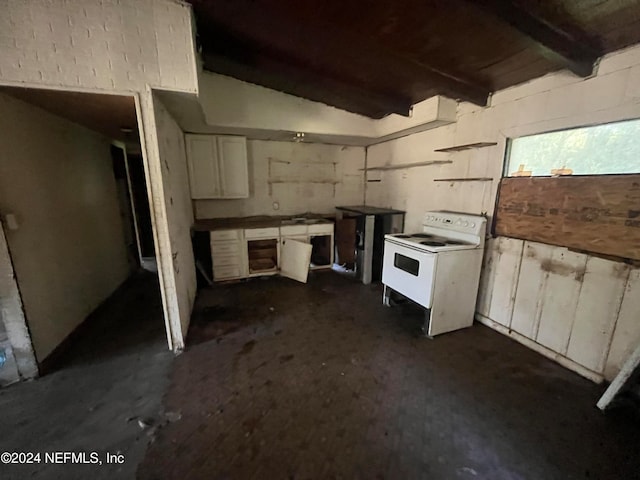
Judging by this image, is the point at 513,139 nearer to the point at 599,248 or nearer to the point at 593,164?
the point at 593,164

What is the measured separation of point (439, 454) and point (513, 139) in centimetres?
263

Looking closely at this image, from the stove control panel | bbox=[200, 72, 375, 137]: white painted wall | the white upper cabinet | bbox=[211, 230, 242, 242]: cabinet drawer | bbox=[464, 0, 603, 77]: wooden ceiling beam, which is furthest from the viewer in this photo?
the white upper cabinet

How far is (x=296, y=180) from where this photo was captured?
4.65 meters

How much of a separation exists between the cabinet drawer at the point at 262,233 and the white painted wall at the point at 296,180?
0.81 metres

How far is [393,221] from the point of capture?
404cm

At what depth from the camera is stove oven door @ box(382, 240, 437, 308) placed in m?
2.40

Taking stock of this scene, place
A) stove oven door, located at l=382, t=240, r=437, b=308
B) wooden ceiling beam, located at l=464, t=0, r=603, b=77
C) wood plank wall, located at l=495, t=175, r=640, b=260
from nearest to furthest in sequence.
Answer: wooden ceiling beam, located at l=464, t=0, r=603, b=77, wood plank wall, located at l=495, t=175, r=640, b=260, stove oven door, located at l=382, t=240, r=437, b=308

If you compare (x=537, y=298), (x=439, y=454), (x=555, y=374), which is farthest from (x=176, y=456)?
(x=537, y=298)

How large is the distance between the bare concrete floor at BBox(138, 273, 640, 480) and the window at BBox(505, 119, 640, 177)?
1.58m

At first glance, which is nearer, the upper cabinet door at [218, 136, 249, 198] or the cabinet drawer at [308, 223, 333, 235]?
the upper cabinet door at [218, 136, 249, 198]

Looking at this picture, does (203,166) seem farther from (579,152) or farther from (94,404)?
(579,152)

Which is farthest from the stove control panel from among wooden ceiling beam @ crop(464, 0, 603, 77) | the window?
wooden ceiling beam @ crop(464, 0, 603, 77)

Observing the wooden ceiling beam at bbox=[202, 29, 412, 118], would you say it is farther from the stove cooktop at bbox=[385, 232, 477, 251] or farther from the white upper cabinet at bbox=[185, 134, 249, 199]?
the stove cooktop at bbox=[385, 232, 477, 251]

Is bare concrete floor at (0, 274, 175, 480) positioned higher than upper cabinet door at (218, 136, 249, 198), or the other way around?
upper cabinet door at (218, 136, 249, 198)
